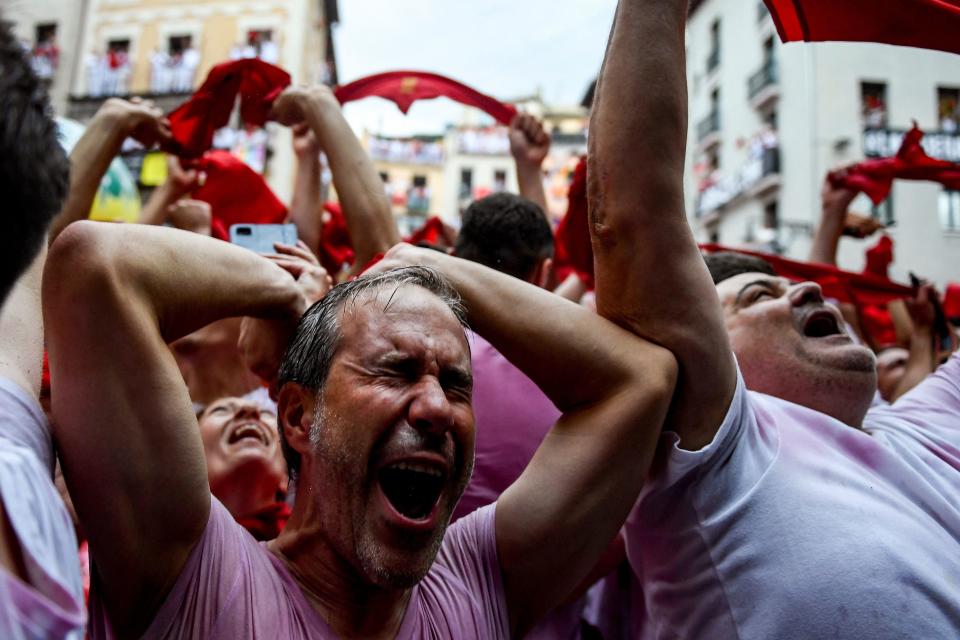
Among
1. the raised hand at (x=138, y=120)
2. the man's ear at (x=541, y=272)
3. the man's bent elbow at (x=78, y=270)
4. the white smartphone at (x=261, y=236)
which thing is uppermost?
the raised hand at (x=138, y=120)

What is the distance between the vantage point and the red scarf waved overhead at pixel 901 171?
3.90 m

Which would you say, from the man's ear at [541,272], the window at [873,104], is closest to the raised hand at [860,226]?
the man's ear at [541,272]

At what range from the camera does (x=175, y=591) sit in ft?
4.28

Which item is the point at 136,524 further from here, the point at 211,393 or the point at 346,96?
the point at 346,96

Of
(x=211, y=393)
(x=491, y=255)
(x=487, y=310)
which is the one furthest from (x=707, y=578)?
(x=211, y=393)

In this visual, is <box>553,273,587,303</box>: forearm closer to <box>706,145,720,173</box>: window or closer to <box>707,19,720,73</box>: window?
<box>706,145,720,173</box>: window

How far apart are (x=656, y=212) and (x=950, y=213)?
22.6m

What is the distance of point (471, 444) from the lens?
1580mm

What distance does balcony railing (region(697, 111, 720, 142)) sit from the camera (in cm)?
2792

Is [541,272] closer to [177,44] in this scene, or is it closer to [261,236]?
[261,236]

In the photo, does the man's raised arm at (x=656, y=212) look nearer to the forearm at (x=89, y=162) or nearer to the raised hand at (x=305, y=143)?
the raised hand at (x=305, y=143)

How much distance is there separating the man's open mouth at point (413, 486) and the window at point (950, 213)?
894 inches

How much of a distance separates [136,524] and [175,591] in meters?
0.13

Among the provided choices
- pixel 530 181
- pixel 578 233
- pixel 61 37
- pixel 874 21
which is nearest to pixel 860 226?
pixel 578 233
